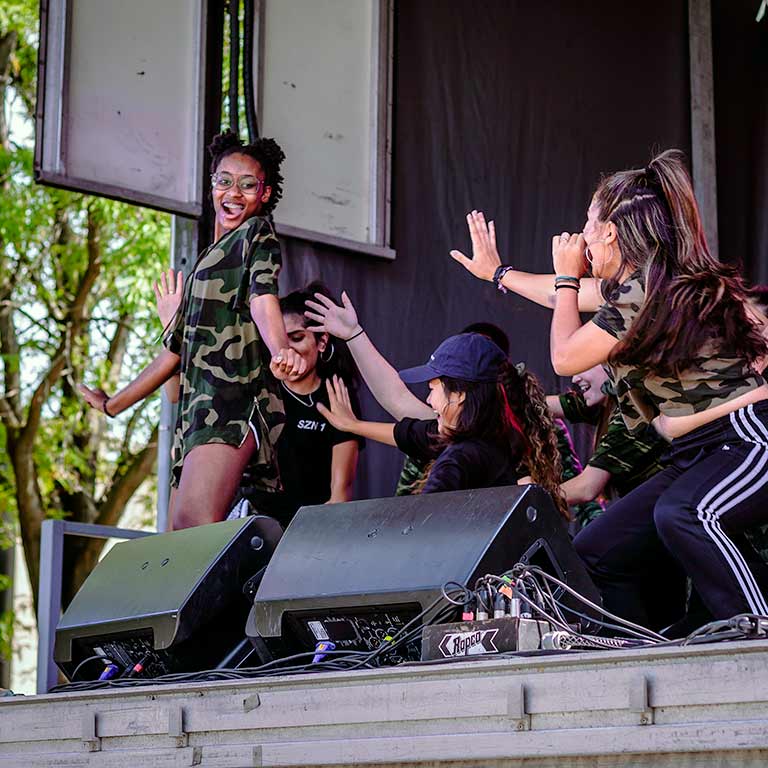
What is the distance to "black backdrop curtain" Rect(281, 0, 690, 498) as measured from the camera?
20.5 ft

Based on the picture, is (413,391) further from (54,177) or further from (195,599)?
(195,599)

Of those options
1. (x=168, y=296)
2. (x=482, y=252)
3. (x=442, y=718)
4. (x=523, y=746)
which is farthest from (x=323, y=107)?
(x=523, y=746)

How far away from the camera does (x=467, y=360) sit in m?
4.30

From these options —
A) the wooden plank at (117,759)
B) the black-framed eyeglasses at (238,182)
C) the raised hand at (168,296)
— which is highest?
the black-framed eyeglasses at (238,182)

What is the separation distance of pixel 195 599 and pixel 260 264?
133 cm

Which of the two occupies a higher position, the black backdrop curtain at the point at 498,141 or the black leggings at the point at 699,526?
the black backdrop curtain at the point at 498,141

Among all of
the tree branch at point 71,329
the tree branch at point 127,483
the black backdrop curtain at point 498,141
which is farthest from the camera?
the tree branch at point 127,483

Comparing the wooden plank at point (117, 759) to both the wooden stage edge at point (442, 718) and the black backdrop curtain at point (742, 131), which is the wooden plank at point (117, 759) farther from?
the black backdrop curtain at point (742, 131)

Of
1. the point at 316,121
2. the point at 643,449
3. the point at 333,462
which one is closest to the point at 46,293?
the point at 316,121

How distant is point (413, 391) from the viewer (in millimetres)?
6000

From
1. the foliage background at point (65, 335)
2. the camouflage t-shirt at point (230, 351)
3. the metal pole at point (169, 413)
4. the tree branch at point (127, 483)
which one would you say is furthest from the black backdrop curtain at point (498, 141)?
the tree branch at point (127, 483)

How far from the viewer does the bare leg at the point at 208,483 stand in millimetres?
4227

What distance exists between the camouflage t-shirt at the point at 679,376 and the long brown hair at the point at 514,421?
0.74m

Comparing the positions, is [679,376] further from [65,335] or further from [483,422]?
[65,335]
